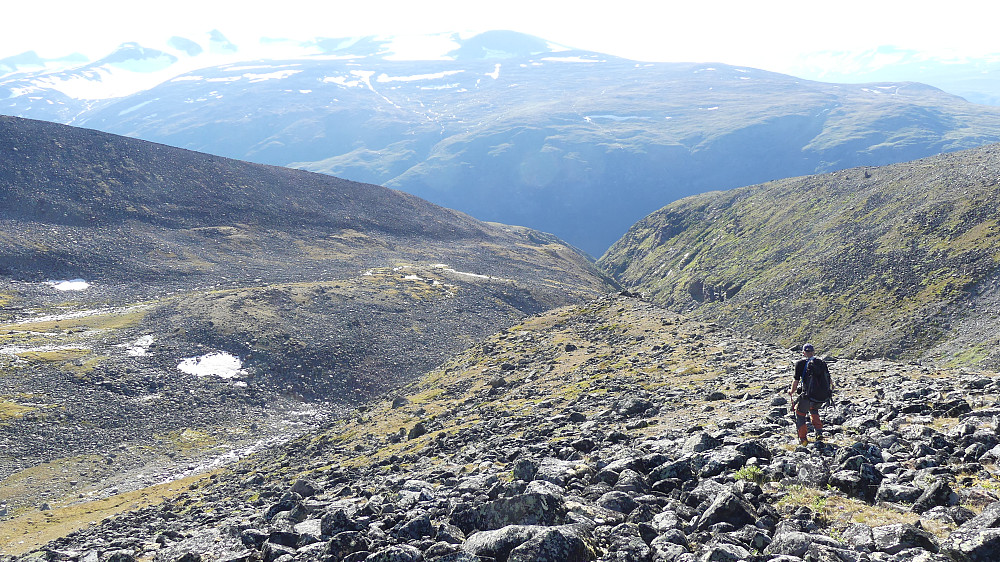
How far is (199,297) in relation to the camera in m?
85.5

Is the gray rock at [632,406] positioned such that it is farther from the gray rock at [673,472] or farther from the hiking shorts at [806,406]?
the gray rock at [673,472]

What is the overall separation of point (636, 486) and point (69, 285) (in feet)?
336

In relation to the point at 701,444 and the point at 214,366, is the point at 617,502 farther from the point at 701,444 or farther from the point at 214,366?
the point at 214,366

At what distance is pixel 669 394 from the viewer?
102ft

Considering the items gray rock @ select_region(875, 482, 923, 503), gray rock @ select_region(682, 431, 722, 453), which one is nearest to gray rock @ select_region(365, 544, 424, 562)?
gray rock @ select_region(682, 431, 722, 453)

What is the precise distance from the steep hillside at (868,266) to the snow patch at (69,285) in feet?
308

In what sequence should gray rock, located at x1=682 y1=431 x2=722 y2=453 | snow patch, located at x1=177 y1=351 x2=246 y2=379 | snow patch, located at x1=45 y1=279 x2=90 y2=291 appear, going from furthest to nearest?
1. snow patch, located at x1=45 y1=279 x2=90 y2=291
2. snow patch, located at x1=177 y1=351 x2=246 y2=379
3. gray rock, located at x1=682 y1=431 x2=722 y2=453

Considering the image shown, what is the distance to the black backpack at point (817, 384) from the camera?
1828cm

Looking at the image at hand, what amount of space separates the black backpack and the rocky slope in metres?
1.30

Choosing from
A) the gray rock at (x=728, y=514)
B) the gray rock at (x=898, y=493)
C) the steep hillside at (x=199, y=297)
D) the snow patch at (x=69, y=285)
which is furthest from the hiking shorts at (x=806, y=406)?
the snow patch at (x=69, y=285)

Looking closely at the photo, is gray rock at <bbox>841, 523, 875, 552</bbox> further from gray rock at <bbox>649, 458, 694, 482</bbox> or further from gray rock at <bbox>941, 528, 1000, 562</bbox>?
gray rock at <bbox>649, 458, 694, 482</bbox>

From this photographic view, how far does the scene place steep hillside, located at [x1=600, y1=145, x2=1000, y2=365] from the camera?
5984 cm

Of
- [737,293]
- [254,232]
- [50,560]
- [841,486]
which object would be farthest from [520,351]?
[254,232]

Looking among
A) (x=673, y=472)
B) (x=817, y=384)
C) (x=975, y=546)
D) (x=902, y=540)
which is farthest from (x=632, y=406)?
(x=975, y=546)
